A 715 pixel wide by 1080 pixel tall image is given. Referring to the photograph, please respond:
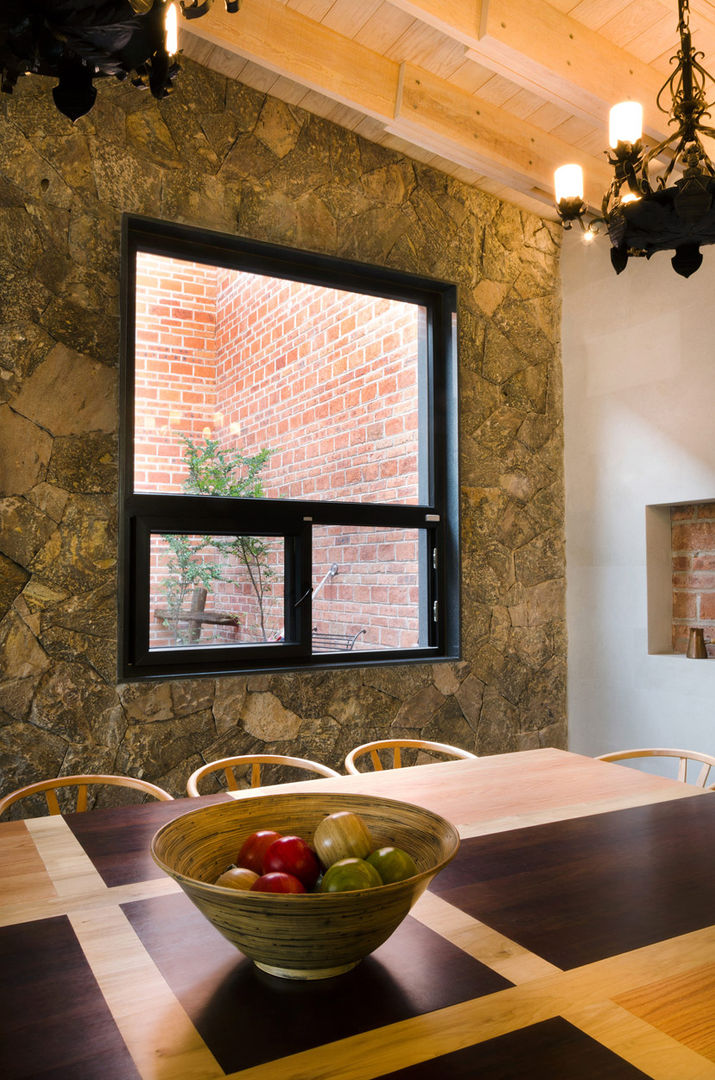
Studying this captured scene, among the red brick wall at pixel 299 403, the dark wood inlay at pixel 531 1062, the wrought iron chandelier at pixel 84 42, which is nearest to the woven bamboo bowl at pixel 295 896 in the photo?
the dark wood inlay at pixel 531 1062

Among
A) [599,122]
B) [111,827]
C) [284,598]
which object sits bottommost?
[111,827]

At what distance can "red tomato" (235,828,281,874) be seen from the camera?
3.29ft

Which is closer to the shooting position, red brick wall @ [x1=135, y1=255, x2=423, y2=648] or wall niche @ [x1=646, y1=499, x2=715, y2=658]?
red brick wall @ [x1=135, y1=255, x2=423, y2=648]

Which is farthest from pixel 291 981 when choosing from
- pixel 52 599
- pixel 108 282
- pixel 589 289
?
pixel 589 289

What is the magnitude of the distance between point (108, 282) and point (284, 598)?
1.34 m

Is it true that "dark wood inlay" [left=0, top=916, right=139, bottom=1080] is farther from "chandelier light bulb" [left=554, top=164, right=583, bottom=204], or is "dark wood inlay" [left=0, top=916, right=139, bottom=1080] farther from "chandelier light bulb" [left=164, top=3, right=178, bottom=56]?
"chandelier light bulb" [left=554, top=164, right=583, bottom=204]

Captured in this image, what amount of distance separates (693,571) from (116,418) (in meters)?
2.38

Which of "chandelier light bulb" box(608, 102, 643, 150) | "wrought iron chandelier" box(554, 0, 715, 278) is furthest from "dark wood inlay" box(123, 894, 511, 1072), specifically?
"chandelier light bulb" box(608, 102, 643, 150)

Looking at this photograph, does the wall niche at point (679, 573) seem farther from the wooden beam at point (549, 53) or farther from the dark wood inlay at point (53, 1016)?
the dark wood inlay at point (53, 1016)

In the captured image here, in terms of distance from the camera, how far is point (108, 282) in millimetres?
2766

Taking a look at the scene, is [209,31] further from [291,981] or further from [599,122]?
[291,981]

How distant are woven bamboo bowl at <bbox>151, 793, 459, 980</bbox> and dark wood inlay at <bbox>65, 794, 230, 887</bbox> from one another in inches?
10.2

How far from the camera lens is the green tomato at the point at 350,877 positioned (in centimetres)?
89

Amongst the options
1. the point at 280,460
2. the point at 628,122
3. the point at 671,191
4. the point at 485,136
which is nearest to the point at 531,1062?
the point at 671,191
